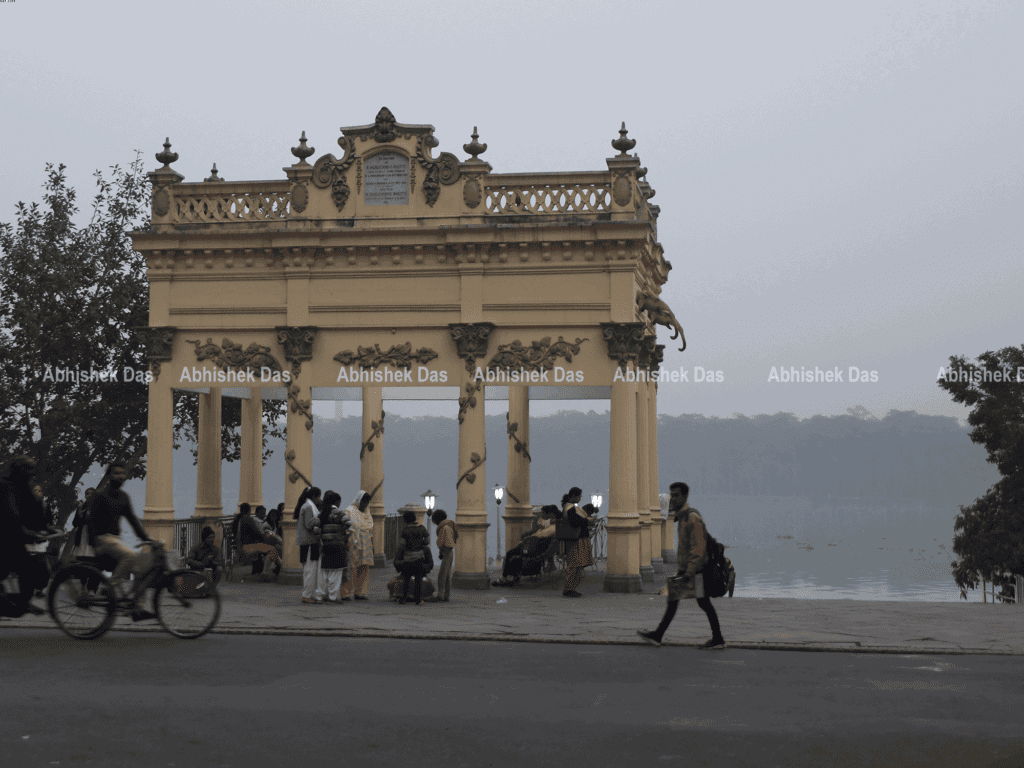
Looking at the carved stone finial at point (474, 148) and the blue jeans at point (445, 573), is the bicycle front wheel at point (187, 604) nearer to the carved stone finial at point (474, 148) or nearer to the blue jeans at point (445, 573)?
the blue jeans at point (445, 573)

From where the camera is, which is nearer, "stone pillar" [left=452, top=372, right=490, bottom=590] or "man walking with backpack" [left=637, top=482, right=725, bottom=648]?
"man walking with backpack" [left=637, top=482, right=725, bottom=648]

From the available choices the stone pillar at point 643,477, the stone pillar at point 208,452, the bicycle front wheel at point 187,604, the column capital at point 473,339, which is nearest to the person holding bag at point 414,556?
the column capital at point 473,339

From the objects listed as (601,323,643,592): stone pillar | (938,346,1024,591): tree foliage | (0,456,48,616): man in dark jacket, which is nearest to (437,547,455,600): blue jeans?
(601,323,643,592): stone pillar

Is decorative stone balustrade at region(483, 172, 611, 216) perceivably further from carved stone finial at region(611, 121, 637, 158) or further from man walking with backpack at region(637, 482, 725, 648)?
man walking with backpack at region(637, 482, 725, 648)

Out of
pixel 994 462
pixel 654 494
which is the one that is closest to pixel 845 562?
pixel 994 462

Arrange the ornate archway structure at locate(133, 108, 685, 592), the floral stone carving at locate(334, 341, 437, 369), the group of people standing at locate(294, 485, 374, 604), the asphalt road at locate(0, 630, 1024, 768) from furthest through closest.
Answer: the floral stone carving at locate(334, 341, 437, 369), the ornate archway structure at locate(133, 108, 685, 592), the group of people standing at locate(294, 485, 374, 604), the asphalt road at locate(0, 630, 1024, 768)

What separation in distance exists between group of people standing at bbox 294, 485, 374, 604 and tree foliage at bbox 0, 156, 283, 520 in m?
9.67

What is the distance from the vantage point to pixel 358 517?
53.2 ft

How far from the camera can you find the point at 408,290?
18.6m

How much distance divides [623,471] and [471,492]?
2.60 m

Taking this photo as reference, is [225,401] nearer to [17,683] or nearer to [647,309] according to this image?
[647,309]

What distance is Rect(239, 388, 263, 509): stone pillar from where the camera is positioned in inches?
893

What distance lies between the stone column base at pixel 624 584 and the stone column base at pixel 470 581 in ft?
6.96

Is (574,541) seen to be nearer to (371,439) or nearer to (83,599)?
(371,439)
